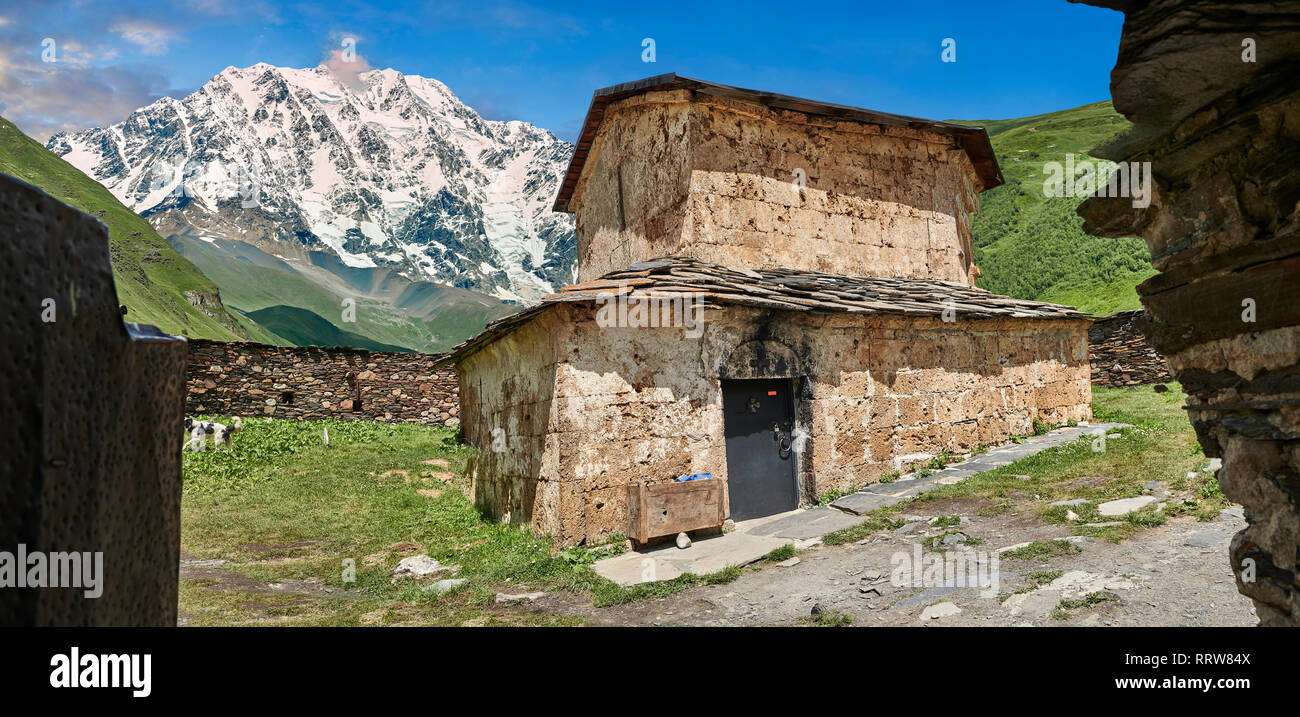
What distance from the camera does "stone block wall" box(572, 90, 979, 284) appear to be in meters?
11.0

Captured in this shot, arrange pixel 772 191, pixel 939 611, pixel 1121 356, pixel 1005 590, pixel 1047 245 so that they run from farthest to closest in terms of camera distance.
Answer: pixel 1047 245
pixel 1121 356
pixel 772 191
pixel 1005 590
pixel 939 611

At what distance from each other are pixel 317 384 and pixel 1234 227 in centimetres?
2023

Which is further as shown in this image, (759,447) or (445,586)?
(759,447)

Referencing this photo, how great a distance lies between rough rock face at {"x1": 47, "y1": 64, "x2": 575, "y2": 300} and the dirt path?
130520mm

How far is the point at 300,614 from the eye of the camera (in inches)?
239

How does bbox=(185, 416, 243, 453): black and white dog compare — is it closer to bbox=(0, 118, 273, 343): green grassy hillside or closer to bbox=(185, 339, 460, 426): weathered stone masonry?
bbox=(185, 339, 460, 426): weathered stone masonry

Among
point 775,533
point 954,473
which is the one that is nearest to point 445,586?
point 775,533

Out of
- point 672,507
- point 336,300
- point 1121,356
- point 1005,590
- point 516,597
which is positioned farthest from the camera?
point 336,300

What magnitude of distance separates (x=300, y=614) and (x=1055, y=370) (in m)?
13.8

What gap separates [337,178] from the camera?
483ft

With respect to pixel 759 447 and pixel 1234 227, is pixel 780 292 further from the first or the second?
pixel 1234 227

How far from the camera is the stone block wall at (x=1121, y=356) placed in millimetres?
18219

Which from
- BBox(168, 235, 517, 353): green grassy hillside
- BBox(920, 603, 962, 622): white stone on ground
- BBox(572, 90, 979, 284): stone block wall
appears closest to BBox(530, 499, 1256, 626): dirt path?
BBox(920, 603, 962, 622): white stone on ground
